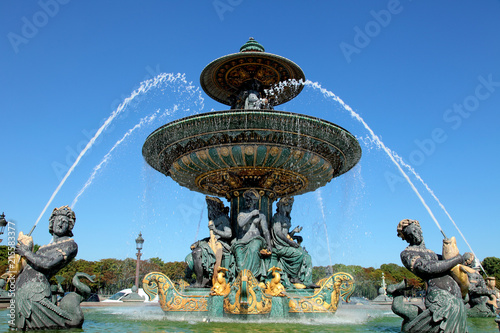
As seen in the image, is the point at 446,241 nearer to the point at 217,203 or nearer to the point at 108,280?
the point at 217,203

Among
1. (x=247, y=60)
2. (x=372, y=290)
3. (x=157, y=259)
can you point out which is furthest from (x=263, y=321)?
(x=157, y=259)

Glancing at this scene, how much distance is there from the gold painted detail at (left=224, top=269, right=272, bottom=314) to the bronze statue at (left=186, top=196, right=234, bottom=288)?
1218mm

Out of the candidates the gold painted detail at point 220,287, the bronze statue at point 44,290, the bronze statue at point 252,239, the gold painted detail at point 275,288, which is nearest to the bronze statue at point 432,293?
the gold painted detail at point 275,288

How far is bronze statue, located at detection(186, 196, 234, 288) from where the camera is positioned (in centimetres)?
874

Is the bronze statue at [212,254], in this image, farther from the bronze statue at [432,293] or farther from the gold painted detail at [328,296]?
the bronze statue at [432,293]

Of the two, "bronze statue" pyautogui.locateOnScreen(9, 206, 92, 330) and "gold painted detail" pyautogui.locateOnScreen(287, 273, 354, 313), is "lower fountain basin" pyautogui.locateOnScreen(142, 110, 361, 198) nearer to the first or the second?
"gold painted detail" pyautogui.locateOnScreen(287, 273, 354, 313)

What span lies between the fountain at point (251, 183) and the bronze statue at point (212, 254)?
2 centimetres

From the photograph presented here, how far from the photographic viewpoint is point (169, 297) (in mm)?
8047

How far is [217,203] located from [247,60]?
3.78m

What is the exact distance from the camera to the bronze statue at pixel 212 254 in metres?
8.74

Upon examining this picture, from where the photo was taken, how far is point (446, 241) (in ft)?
15.8

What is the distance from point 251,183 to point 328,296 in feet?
10.4

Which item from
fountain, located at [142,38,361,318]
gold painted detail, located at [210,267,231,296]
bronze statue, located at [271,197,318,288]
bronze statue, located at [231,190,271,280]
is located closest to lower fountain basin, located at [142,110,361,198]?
fountain, located at [142,38,361,318]

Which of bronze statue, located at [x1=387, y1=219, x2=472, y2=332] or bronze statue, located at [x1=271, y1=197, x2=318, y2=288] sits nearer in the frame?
bronze statue, located at [x1=387, y1=219, x2=472, y2=332]
